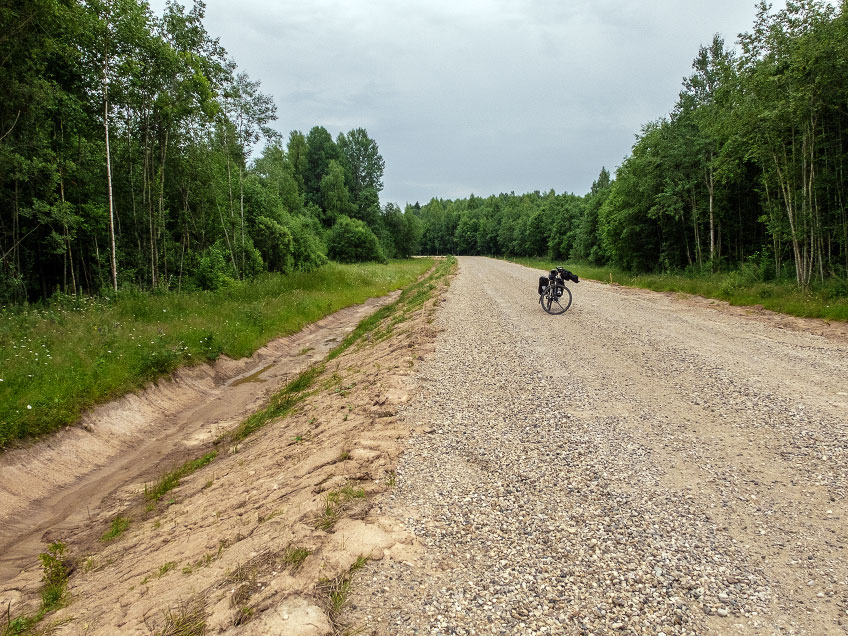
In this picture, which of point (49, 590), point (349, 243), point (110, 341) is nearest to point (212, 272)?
point (110, 341)

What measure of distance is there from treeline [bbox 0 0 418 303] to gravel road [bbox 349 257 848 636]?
1560 cm

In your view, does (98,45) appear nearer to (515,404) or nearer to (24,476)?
(24,476)

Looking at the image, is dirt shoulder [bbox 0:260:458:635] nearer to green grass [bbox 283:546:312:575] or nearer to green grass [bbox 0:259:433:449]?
green grass [bbox 283:546:312:575]

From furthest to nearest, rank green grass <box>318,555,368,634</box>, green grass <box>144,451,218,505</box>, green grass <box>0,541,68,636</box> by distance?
green grass <box>144,451,218,505</box>, green grass <box>0,541,68,636</box>, green grass <box>318,555,368,634</box>

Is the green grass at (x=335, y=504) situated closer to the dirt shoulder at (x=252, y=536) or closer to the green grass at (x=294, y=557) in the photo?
the dirt shoulder at (x=252, y=536)

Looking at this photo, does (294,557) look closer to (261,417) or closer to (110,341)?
(261,417)

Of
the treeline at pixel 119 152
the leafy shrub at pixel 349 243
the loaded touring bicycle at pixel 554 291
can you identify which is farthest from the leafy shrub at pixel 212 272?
the leafy shrub at pixel 349 243

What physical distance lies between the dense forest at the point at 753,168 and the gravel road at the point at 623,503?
1184cm

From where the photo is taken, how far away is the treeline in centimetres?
1348

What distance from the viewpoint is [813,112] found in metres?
14.5

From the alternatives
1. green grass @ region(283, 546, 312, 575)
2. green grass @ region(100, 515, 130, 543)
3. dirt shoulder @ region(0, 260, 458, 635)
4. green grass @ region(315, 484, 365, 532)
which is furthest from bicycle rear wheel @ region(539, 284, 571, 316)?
green grass @ region(283, 546, 312, 575)

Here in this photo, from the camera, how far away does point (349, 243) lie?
2084 inches

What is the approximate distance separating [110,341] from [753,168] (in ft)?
99.8

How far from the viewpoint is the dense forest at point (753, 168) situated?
14555 millimetres
